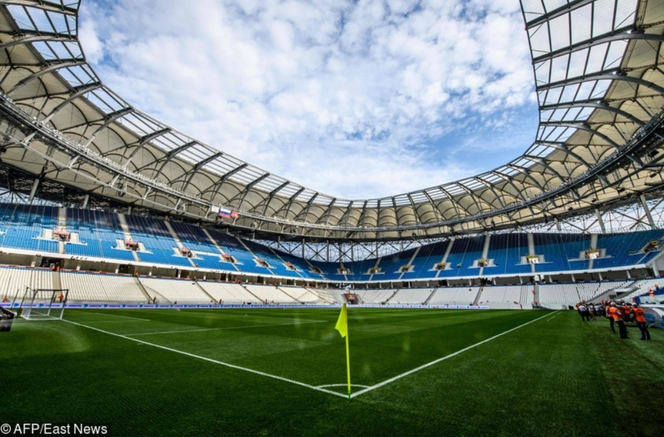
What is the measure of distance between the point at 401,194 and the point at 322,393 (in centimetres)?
4772

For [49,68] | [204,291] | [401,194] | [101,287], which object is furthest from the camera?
[401,194]

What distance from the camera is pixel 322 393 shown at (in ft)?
13.5

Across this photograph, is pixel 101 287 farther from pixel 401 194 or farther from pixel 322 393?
pixel 401 194

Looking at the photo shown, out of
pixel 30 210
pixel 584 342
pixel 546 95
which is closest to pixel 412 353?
pixel 584 342

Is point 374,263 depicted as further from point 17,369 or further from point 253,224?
point 17,369

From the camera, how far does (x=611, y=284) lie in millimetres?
35812

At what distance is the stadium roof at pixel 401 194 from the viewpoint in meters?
17.6

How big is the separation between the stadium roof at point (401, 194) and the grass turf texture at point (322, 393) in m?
19.4

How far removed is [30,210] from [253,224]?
1142 inches

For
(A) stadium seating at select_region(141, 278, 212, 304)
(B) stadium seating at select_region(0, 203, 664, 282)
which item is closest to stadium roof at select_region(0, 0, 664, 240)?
(B) stadium seating at select_region(0, 203, 664, 282)

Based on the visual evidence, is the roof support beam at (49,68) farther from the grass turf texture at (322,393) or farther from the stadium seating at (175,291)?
the grass turf texture at (322,393)

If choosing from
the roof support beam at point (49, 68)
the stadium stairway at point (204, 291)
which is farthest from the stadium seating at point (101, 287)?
the roof support beam at point (49, 68)

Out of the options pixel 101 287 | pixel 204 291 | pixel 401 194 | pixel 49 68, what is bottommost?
pixel 204 291

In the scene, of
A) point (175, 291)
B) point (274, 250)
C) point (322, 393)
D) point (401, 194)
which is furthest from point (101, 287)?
point (401, 194)
